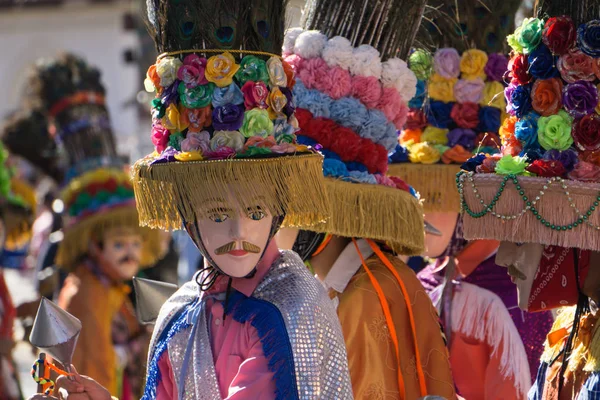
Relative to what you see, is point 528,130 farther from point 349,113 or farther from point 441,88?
point 441,88

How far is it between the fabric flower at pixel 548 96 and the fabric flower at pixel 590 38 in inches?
5.4

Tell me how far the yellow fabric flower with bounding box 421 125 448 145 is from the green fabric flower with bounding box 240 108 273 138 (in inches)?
68.1

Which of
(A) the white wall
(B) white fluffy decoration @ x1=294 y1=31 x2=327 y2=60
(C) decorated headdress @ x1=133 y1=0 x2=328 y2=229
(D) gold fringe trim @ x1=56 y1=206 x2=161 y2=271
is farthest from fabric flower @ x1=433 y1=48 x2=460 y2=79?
(A) the white wall

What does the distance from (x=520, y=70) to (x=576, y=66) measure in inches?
8.8

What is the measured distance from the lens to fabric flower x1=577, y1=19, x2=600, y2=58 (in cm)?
325

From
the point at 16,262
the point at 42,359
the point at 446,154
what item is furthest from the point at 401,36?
the point at 16,262

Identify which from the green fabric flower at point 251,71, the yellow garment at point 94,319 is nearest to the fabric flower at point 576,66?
the green fabric flower at point 251,71

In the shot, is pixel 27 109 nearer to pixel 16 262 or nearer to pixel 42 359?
pixel 16 262

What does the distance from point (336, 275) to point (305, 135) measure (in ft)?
1.78

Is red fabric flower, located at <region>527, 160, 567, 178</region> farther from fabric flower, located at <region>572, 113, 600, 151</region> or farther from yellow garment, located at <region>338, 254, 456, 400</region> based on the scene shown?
yellow garment, located at <region>338, 254, 456, 400</region>

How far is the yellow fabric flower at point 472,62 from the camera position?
4902mm

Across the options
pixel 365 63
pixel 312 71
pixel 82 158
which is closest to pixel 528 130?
pixel 365 63

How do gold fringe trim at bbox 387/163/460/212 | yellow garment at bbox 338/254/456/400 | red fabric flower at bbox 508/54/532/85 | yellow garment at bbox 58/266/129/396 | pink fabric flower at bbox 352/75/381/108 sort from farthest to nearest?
yellow garment at bbox 58/266/129/396 < gold fringe trim at bbox 387/163/460/212 < pink fabric flower at bbox 352/75/381/108 < yellow garment at bbox 338/254/456/400 < red fabric flower at bbox 508/54/532/85

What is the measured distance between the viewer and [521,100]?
3457 mm
